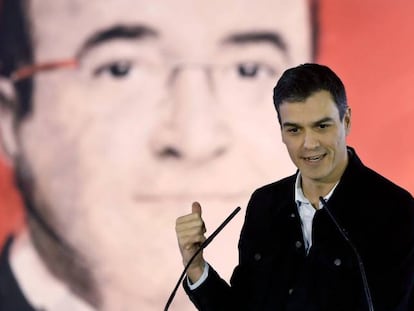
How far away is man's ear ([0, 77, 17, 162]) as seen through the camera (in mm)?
2797

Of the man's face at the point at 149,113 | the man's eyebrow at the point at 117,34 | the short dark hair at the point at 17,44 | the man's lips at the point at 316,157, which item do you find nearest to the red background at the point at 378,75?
the man's face at the point at 149,113

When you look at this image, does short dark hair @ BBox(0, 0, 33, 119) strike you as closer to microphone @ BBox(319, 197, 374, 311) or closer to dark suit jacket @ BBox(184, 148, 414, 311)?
dark suit jacket @ BBox(184, 148, 414, 311)

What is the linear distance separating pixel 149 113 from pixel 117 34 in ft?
1.00

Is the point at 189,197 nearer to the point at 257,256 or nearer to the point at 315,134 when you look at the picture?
the point at 257,256

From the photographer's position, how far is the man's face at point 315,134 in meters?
1.26

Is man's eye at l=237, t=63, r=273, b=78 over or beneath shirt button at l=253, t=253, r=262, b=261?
over

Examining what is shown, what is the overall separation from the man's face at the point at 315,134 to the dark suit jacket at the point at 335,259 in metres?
0.05

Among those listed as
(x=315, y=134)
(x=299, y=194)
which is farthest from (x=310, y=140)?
(x=299, y=194)

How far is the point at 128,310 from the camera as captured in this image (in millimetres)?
2777

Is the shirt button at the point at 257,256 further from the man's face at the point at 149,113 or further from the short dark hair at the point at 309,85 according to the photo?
the man's face at the point at 149,113

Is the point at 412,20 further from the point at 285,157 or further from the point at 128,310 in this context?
the point at 128,310

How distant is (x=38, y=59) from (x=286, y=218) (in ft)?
5.49

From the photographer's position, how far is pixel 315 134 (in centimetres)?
127

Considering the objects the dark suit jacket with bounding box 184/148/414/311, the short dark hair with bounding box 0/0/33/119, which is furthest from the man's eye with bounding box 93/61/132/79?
the dark suit jacket with bounding box 184/148/414/311
